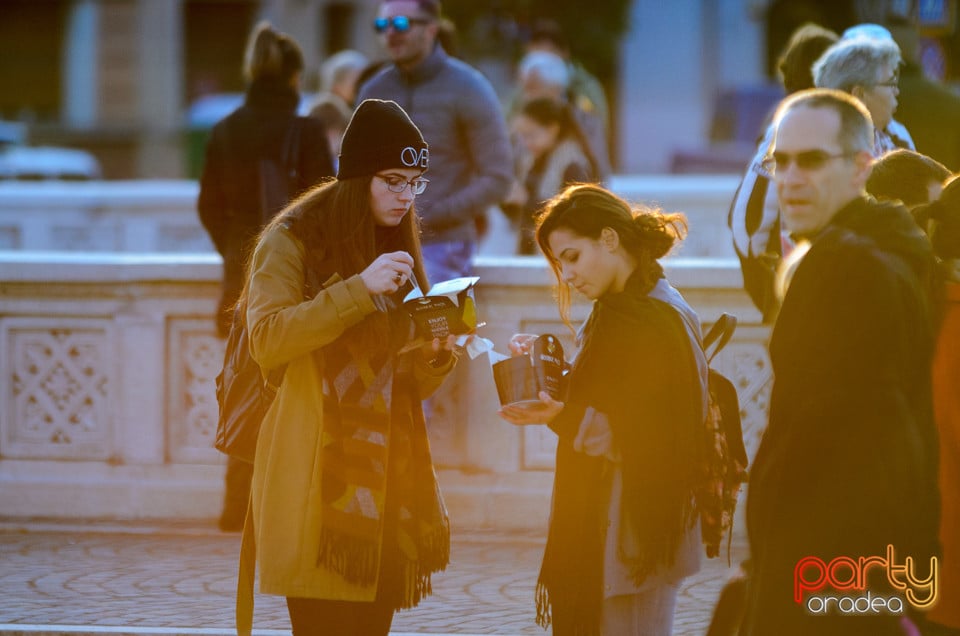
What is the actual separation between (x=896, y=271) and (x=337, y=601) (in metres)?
1.76

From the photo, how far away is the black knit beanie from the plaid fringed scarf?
48 cm

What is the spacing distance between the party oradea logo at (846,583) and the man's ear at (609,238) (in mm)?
1089

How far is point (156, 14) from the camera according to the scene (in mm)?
37344

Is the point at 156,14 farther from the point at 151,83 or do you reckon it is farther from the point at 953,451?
the point at 953,451

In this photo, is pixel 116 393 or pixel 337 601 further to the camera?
pixel 116 393

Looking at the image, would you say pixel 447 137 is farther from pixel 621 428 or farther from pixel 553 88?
pixel 621 428

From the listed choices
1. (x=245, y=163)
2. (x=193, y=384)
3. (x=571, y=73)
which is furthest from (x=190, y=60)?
(x=245, y=163)

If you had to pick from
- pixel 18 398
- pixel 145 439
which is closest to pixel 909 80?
pixel 145 439

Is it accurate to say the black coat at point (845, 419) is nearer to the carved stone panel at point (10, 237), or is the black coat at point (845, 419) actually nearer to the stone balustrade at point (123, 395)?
the stone balustrade at point (123, 395)

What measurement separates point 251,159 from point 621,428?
11.6 feet

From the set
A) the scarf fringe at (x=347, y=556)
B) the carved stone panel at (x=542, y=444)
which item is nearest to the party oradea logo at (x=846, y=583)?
the scarf fringe at (x=347, y=556)

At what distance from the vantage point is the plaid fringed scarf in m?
4.41

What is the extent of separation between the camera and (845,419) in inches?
139

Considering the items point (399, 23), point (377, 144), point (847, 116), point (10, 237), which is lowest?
point (10, 237)
